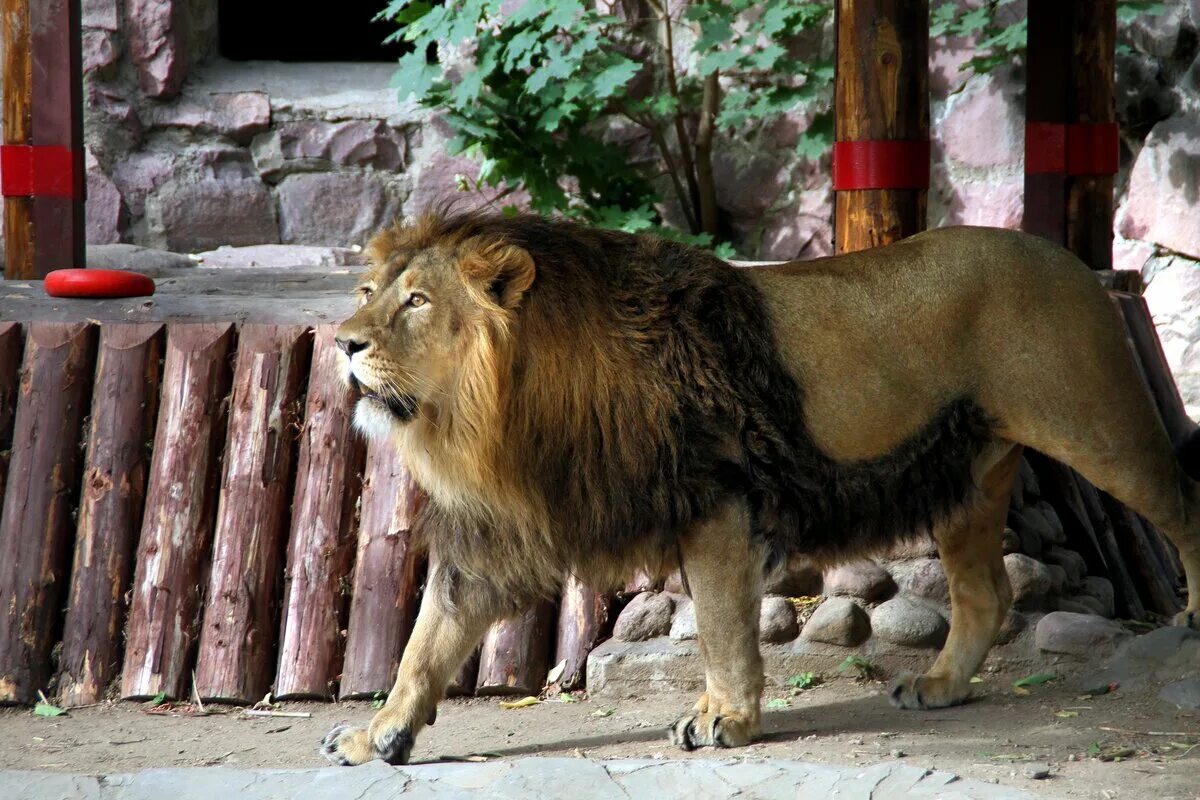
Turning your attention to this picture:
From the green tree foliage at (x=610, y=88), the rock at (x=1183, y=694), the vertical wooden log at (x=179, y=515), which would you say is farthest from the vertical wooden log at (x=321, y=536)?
the green tree foliage at (x=610, y=88)

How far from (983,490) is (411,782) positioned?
1.97 m

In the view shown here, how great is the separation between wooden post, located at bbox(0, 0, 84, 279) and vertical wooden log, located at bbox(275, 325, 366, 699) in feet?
5.75

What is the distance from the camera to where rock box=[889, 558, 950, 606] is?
15.9 feet

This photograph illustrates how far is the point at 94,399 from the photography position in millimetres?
4715

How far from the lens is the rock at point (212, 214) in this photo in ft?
25.3

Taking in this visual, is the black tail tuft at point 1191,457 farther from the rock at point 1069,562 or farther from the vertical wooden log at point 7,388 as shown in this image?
the vertical wooden log at point 7,388

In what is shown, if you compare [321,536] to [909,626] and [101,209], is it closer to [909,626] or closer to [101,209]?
[909,626]

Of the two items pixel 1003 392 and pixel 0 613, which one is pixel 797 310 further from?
pixel 0 613

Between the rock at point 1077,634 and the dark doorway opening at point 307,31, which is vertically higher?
the dark doorway opening at point 307,31

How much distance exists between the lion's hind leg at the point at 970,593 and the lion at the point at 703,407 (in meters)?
0.21

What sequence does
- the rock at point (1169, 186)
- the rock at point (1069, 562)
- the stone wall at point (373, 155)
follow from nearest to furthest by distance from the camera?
the rock at point (1069, 562) < the rock at point (1169, 186) < the stone wall at point (373, 155)

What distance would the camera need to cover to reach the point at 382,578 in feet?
15.0

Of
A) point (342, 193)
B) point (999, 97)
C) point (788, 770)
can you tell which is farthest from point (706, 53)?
point (788, 770)

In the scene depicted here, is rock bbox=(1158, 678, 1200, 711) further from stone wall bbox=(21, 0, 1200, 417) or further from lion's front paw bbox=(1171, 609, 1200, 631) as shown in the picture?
stone wall bbox=(21, 0, 1200, 417)
